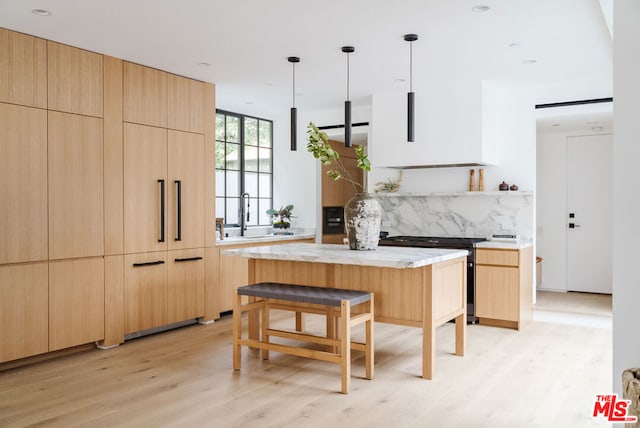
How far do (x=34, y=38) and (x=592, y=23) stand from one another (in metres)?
Result: 4.02

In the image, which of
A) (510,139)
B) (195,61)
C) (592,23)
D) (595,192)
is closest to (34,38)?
(195,61)

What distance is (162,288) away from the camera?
4.84 metres

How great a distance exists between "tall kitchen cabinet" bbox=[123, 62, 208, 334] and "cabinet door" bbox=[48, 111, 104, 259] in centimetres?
28

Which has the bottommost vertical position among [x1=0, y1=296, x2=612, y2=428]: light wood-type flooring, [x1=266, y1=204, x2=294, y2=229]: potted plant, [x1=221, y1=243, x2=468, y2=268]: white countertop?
[x1=0, y1=296, x2=612, y2=428]: light wood-type flooring

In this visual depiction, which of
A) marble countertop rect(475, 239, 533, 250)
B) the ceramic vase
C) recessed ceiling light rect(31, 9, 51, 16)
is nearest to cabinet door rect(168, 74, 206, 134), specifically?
recessed ceiling light rect(31, 9, 51, 16)

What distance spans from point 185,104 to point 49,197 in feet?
5.39

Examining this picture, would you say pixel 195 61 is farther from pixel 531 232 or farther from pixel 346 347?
pixel 531 232

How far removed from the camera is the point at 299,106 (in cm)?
668

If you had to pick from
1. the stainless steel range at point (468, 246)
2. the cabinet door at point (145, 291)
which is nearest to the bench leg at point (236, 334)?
the cabinet door at point (145, 291)

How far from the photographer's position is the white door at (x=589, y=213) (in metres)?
6.77

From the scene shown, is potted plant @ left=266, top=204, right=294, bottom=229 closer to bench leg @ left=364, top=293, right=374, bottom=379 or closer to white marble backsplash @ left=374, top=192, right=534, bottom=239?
white marble backsplash @ left=374, top=192, right=534, bottom=239

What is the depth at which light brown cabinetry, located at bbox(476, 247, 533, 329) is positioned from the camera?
16.5 ft

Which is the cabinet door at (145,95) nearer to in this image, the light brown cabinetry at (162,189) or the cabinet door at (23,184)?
the light brown cabinetry at (162,189)

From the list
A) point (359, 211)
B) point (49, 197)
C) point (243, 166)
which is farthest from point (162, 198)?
point (243, 166)
